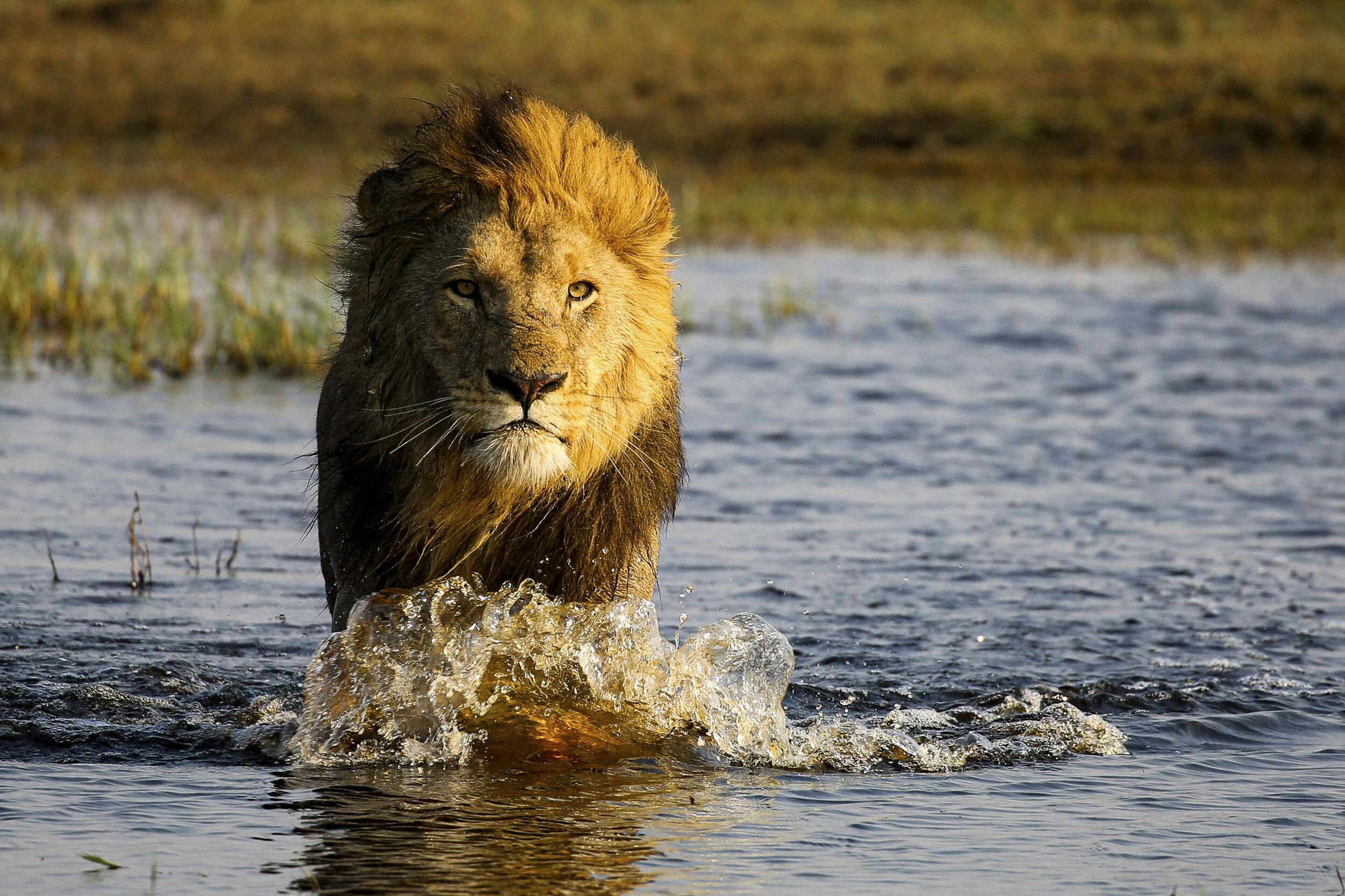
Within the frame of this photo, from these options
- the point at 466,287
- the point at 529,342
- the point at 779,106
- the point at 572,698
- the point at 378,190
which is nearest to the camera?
the point at 529,342

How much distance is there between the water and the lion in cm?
61

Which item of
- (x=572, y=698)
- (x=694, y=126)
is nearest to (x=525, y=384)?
(x=572, y=698)

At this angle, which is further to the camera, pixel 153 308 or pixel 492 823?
pixel 153 308

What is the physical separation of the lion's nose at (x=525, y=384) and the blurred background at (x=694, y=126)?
20.9 feet

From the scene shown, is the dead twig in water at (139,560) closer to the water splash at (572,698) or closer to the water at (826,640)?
the water at (826,640)

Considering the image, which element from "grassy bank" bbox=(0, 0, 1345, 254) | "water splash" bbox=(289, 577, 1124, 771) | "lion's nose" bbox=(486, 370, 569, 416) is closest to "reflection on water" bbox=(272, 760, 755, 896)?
"water splash" bbox=(289, 577, 1124, 771)

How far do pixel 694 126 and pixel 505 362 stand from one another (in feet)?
73.5

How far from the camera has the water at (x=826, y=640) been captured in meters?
4.02

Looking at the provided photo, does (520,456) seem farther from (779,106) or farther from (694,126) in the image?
(779,106)

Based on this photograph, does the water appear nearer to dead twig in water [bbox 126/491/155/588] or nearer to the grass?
dead twig in water [bbox 126/491/155/588]

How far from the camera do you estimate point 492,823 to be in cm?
416

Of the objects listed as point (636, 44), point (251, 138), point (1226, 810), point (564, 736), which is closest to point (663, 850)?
point (564, 736)

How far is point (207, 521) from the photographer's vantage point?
7215 mm

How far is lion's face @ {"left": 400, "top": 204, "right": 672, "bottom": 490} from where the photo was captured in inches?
156
